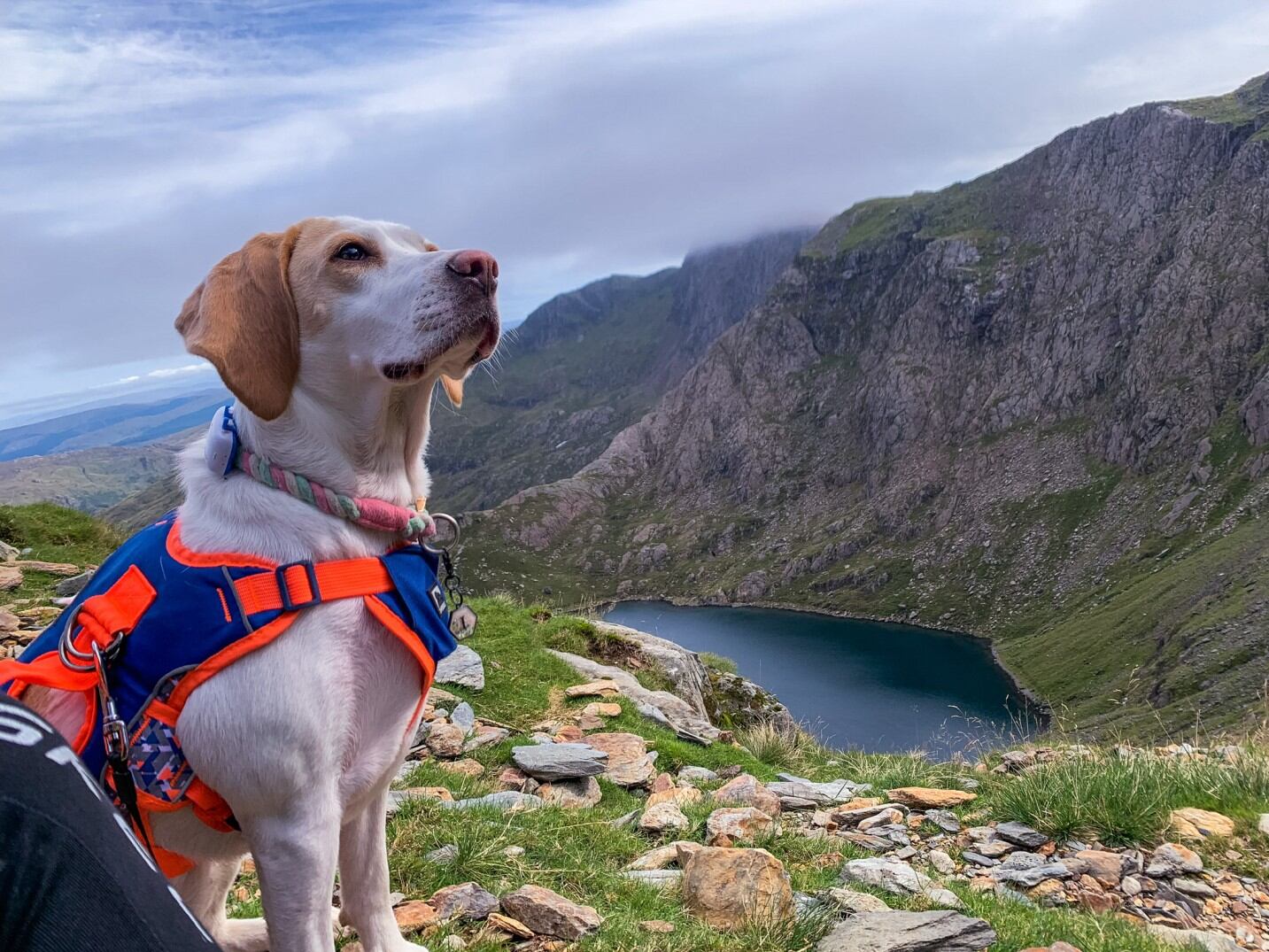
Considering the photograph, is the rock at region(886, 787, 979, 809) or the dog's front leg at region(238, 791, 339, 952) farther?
the rock at region(886, 787, 979, 809)

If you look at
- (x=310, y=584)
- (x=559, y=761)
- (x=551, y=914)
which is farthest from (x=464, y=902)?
(x=559, y=761)

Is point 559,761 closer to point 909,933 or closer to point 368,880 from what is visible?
point 909,933

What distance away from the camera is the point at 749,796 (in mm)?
7750

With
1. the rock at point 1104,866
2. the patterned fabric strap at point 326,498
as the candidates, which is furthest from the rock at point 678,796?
the patterned fabric strap at point 326,498

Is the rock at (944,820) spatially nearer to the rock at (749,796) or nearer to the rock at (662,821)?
the rock at (749,796)

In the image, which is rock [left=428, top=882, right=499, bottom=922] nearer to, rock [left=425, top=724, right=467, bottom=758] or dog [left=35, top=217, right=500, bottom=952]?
dog [left=35, top=217, right=500, bottom=952]

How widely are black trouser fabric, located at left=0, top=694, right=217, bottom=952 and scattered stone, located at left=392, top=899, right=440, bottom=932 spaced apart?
2.88 metres

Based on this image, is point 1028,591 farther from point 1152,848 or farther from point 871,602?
point 1152,848

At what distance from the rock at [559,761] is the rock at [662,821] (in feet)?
4.66

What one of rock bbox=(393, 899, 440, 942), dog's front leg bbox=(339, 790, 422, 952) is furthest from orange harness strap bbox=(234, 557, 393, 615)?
rock bbox=(393, 899, 440, 942)

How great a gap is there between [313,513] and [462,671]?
8300 millimetres

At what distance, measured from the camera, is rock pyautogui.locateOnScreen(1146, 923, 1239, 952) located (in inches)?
188

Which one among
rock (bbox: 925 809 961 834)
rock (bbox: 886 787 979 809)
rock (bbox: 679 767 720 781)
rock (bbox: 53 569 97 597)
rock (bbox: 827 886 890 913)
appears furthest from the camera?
rock (bbox: 53 569 97 597)

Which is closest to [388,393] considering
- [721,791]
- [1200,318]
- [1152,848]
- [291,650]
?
[291,650]
